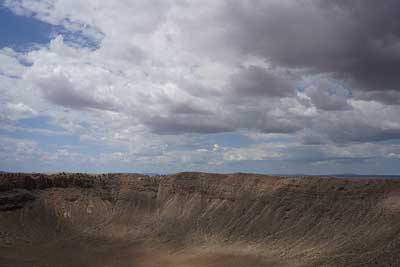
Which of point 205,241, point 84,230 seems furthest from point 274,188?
point 84,230

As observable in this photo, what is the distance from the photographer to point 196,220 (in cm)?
7581

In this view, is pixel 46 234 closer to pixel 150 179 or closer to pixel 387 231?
pixel 150 179

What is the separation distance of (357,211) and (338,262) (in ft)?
53.4

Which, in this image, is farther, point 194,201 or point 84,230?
point 194,201

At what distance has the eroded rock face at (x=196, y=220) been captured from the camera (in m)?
54.1

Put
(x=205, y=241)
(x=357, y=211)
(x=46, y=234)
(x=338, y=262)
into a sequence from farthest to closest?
1. (x=46, y=234)
2. (x=205, y=241)
3. (x=357, y=211)
4. (x=338, y=262)

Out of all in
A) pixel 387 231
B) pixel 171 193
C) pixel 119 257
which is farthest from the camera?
pixel 171 193

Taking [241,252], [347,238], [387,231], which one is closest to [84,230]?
[241,252]

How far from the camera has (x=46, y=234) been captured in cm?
7181

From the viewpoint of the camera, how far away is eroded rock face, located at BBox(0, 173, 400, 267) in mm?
Answer: 54125

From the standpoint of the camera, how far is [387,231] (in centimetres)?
5059

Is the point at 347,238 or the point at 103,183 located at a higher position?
the point at 103,183

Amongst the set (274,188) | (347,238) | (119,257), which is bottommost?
(119,257)

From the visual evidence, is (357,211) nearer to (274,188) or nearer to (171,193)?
(274,188)
